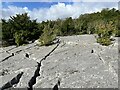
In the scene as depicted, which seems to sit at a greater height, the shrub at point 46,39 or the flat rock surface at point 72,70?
the shrub at point 46,39

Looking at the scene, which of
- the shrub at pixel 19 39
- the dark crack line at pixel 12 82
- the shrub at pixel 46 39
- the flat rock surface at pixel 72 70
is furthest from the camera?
the shrub at pixel 19 39

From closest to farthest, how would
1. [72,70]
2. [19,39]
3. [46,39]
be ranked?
[72,70] → [46,39] → [19,39]

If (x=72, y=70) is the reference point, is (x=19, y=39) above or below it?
above

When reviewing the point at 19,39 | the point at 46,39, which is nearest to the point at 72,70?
the point at 46,39

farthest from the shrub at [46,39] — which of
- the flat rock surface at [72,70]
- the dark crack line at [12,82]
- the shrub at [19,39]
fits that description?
the dark crack line at [12,82]

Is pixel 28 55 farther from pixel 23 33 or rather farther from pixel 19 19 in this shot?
pixel 19 19

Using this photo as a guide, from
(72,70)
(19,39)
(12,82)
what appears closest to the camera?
(12,82)

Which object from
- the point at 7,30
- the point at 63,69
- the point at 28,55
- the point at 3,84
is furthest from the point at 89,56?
the point at 7,30

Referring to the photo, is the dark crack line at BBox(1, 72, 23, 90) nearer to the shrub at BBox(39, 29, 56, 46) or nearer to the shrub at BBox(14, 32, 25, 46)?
the shrub at BBox(39, 29, 56, 46)

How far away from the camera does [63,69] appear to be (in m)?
8.66

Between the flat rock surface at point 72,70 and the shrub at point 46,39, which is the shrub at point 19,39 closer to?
the shrub at point 46,39

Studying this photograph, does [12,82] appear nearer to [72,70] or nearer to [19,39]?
[72,70]

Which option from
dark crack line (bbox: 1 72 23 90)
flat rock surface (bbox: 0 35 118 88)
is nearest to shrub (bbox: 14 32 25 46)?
flat rock surface (bbox: 0 35 118 88)

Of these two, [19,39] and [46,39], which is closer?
[46,39]
